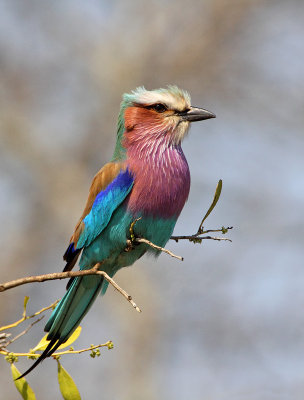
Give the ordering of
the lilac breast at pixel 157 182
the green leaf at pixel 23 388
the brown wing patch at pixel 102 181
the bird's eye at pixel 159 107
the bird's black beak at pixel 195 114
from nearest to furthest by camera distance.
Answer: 1. the green leaf at pixel 23 388
2. the lilac breast at pixel 157 182
3. the brown wing patch at pixel 102 181
4. the bird's black beak at pixel 195 114
5. the bird's eye at pixel 159 107

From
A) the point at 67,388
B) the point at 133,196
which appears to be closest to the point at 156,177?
the point at 133,196

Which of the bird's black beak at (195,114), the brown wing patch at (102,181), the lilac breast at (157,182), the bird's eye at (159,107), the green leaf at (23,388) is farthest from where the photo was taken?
the bird's eye at (159,107)

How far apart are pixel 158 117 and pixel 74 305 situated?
1151mm

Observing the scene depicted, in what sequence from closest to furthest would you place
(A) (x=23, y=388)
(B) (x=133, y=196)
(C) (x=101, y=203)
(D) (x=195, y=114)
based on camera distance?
(A) (x=23, y=388) → (B) (x=133, y=196) → (C) (x=101, y=203) → (D) (x=195, y=114)

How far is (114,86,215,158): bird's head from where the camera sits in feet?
13.5

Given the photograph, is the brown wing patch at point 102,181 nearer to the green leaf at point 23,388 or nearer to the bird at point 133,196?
the bird at point 133,196

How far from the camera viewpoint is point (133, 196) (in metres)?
3.77

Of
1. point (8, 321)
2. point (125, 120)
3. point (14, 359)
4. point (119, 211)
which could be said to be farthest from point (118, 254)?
point (8, 321)

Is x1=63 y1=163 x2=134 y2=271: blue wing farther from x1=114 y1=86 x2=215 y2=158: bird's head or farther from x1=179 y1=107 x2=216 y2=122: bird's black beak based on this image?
x1=179 y1=107 x2=216 y2=122: bird's black beak

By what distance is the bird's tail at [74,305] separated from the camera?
383 centimetres

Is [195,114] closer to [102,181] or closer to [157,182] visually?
[157,182]

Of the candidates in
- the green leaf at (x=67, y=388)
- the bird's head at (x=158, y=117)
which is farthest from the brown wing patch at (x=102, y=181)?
the green leaf at (x=67, y=388)

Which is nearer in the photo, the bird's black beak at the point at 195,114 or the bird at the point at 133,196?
the bird at the point at 133,196

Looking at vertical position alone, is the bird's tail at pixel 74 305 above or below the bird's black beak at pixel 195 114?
below
